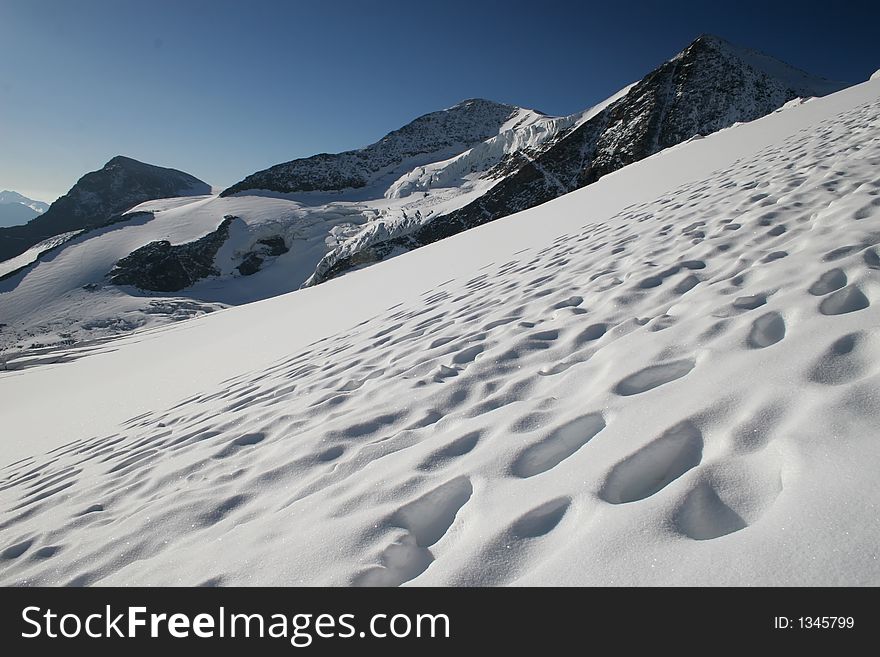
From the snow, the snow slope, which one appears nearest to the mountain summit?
the snow

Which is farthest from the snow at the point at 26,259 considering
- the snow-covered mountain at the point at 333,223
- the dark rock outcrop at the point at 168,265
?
the dark rock outcrop at the point at 168,265

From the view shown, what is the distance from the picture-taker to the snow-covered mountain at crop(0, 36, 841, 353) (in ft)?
97.0

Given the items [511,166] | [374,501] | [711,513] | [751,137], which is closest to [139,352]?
[374,501]

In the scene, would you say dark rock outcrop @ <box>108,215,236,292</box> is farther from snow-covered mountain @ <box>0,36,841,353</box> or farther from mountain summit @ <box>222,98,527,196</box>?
mountain summit @ <box>222,98,527,196</box>

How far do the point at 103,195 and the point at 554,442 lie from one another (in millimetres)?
106101

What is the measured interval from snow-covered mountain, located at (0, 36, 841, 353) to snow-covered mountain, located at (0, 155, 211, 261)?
47.6m

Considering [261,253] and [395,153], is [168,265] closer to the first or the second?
[261,253]

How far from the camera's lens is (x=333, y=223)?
4141 centimetres

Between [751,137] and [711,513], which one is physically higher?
[751,137]

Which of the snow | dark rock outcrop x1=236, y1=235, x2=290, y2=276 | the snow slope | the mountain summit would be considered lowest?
the snow slope

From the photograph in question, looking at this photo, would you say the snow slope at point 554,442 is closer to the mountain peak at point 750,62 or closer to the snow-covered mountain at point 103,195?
the mountain peak at point 750,62
